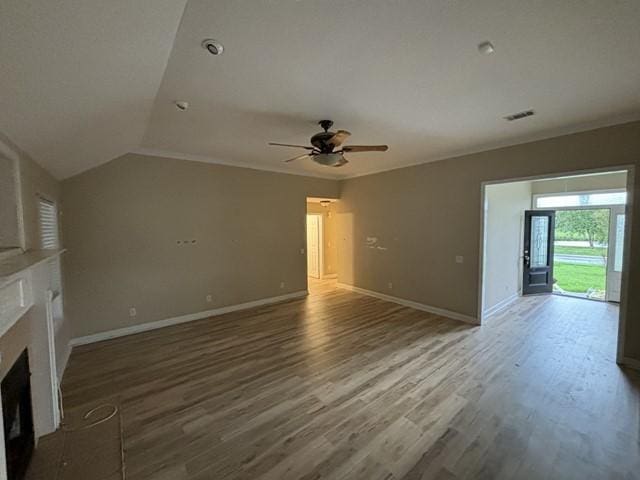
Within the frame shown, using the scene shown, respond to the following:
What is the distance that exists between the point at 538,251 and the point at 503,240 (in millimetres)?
1897

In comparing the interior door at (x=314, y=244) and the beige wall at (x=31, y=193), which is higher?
the beige wall at (x=31, y=193)

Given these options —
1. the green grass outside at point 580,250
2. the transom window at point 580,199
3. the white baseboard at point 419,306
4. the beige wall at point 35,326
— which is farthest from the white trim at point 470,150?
the green grass outside at point 580,250

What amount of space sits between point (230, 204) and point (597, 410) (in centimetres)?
553

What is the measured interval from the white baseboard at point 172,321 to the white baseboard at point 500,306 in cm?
381

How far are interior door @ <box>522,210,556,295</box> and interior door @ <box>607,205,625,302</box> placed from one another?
99cm

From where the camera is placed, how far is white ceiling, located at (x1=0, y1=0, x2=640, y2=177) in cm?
146

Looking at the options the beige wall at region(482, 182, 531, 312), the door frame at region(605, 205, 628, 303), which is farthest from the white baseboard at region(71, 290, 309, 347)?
the door frame at region(605, 205, 628, 303)

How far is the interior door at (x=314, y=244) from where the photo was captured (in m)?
8.55

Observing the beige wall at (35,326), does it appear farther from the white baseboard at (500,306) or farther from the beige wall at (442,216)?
the white baseboard at (500,306)

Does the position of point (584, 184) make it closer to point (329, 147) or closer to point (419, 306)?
point (419, 306)

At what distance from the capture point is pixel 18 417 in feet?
6.22

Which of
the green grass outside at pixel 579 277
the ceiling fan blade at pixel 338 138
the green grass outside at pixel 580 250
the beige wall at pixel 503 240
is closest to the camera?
the ceiling fan blade at pixel 338 138

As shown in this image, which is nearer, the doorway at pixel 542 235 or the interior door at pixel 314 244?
the doorway at pixel 542 235

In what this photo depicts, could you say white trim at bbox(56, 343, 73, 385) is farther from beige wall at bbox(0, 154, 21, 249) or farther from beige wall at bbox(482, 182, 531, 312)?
beige wall at bbox(482, 182, 531, 312)
